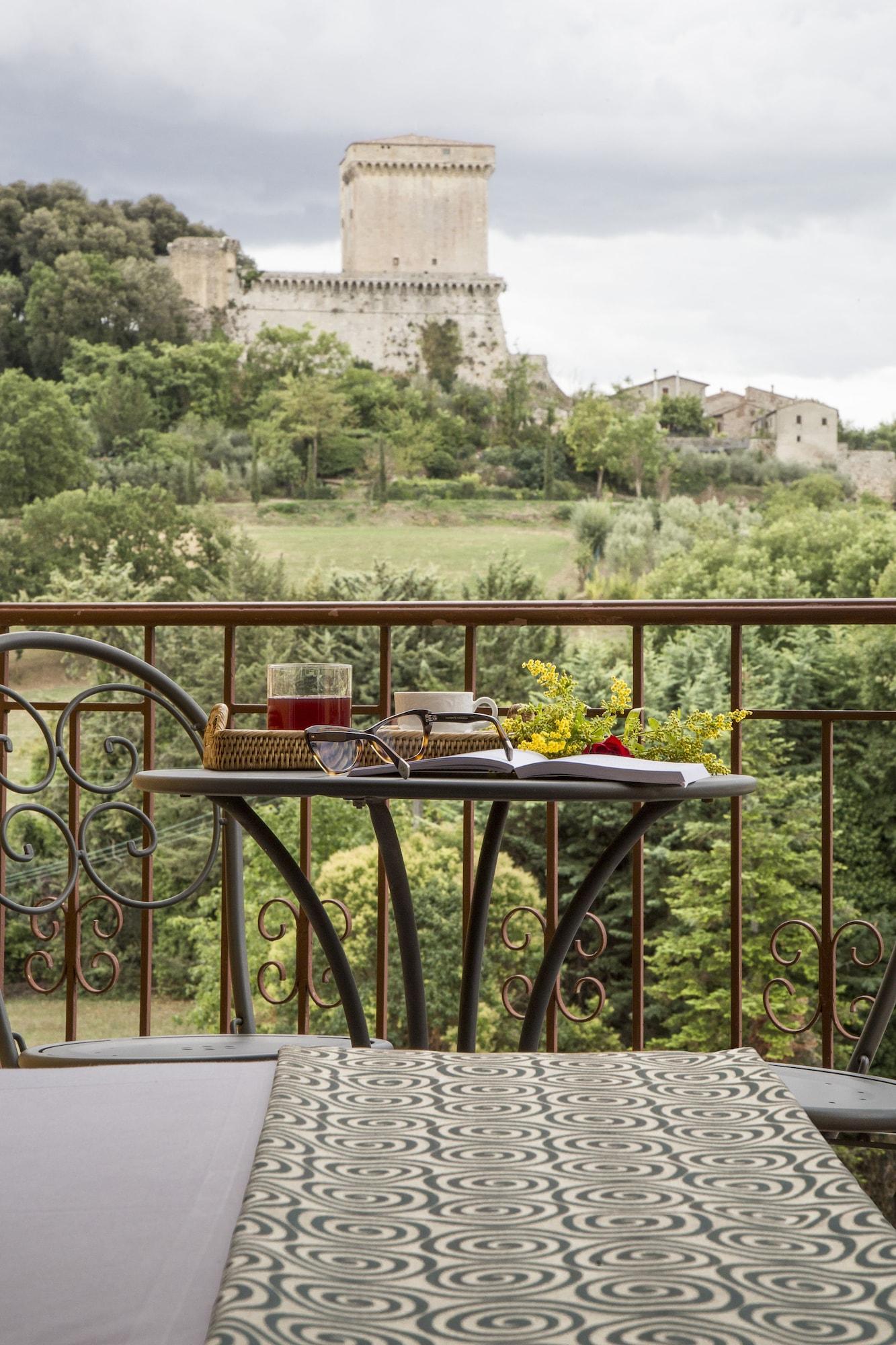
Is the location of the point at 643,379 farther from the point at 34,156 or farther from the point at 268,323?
the point at 34,156

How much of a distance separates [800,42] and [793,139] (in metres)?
2.57

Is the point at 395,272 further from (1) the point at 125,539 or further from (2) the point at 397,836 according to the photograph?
(2) the point at 397,836

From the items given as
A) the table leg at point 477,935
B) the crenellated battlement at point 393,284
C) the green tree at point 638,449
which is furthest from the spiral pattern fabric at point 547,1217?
the crenellated battlement at point 393,284

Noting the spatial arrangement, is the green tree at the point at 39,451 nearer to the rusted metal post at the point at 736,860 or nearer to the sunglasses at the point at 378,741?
the rusted metal post at the point at 736,860

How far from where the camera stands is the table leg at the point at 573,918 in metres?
1.44

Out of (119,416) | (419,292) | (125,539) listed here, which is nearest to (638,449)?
(419,292)

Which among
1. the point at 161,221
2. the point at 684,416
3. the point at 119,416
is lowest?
the point at 119,416

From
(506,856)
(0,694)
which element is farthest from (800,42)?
(0,694)

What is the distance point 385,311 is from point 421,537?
45.7 feet

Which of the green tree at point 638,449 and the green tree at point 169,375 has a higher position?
the green tree at point 169,375

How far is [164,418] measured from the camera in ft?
111

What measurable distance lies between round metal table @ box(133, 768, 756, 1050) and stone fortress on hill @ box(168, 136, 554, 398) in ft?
124

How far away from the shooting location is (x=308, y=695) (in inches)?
57.9

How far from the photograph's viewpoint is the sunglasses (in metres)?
1.28
